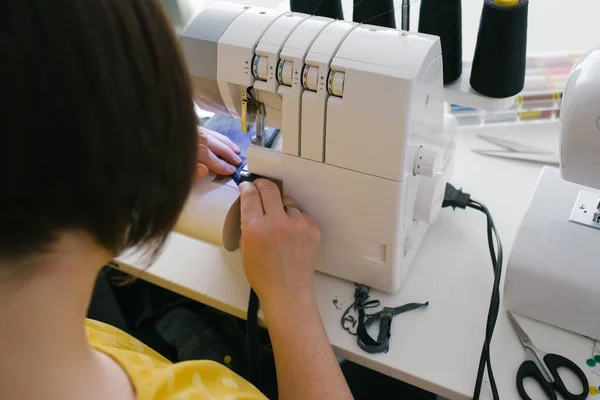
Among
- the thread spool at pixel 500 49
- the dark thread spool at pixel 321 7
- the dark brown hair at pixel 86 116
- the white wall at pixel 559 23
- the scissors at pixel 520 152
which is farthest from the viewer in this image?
the white wall at pixel 559 23

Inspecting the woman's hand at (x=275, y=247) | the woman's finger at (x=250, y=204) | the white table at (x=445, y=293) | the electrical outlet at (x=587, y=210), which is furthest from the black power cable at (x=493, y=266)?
the woman's finger at (x=250, y=204)

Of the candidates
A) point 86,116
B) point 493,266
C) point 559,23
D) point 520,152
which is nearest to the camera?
point 86,116

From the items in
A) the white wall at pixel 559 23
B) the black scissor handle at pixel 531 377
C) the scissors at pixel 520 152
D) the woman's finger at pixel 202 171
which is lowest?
the black scissor handle at pixel 531 377

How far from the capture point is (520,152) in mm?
1128

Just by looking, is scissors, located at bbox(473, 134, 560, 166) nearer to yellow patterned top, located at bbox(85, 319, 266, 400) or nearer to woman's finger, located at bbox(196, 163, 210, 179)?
woman's finger, located at bbox(196, 163, 210, 179)

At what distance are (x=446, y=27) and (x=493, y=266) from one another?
1.21 feet

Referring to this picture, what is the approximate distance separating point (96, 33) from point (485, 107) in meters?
0.66

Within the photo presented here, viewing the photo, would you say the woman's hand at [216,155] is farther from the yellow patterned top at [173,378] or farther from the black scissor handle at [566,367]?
the black scissor handle at [566,367]

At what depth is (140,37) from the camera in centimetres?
40

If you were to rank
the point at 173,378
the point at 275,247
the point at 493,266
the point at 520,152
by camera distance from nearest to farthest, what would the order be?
the point at 173,378
the point at 275,247
the point at 493,266
the point at 520,152

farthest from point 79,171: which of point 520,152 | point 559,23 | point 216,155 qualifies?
point 559,23

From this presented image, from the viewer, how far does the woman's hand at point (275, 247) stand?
31.7 inches

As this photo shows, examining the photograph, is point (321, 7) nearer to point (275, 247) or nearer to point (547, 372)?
point (275, 247)

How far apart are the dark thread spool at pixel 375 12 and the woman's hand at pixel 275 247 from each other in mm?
296
